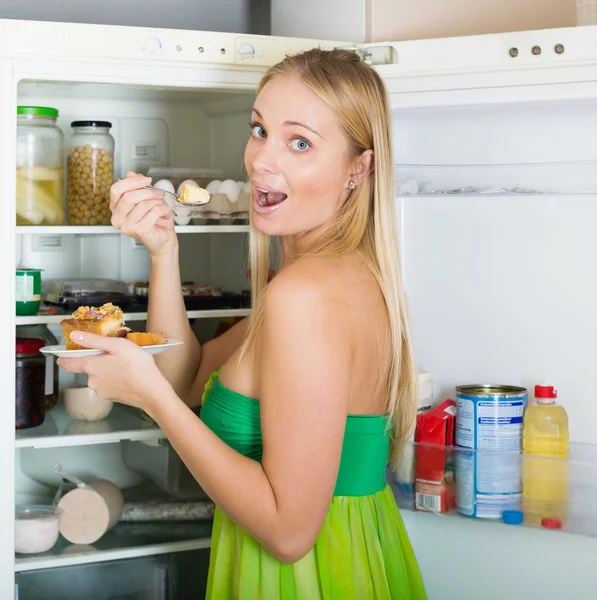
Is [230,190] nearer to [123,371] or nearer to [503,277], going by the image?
Result: [503,277]

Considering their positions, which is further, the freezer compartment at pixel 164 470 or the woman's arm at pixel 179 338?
the freezer compartment at pixel 164 470

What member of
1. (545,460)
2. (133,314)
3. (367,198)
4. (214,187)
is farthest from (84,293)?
(545,460)

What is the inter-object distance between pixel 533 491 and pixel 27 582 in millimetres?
1147

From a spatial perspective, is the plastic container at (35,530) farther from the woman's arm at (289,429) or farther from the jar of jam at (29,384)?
the woman's arm at (289,429)

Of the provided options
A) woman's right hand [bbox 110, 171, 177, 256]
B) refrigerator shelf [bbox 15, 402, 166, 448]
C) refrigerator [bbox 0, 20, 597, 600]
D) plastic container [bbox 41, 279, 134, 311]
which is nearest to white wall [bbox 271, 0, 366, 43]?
refrigerator [bbox 0, 20, 597, 600]

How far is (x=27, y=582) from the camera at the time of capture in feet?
6.30

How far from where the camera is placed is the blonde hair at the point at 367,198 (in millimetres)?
1286

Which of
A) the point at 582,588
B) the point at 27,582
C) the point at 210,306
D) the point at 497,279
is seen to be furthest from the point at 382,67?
the point at 27,582

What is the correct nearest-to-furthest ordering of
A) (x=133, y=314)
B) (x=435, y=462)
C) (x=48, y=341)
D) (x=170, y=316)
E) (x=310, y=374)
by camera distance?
(x=310, y=374) < (x=170, y=316) < (x=435, y=462) < (x=133, y=314) < (x=48, y=341)

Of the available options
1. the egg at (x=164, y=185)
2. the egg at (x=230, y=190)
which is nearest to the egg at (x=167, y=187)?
the egg at (x=164, y=185)

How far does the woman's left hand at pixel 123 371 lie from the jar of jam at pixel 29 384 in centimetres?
60

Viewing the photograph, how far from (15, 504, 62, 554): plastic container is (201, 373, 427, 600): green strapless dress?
551mm

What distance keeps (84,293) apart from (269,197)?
69 centimetres

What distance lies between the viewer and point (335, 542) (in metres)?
1.30
